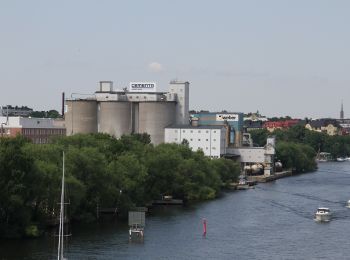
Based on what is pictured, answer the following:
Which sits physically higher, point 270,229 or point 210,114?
point 210,114

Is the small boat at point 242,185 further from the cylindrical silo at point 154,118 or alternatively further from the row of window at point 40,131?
the row of window at point 40,131

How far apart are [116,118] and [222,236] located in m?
55.4

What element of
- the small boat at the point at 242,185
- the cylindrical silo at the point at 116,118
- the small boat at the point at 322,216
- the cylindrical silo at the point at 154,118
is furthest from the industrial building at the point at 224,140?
the small boat at the point at 322,216

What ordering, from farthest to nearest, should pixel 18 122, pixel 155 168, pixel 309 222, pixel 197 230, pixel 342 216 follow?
pixel 18 122 < pixel 155 168 < pixel 342 216 < pixel 309 222 < pixel 197 230

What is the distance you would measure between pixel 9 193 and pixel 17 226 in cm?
209

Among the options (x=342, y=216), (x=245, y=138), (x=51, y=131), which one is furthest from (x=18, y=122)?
(x=342, y=216)

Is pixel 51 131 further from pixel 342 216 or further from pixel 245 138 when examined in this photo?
pixel 342 216

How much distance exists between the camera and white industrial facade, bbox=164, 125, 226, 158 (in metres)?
96.6

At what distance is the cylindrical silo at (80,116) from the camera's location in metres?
98.9

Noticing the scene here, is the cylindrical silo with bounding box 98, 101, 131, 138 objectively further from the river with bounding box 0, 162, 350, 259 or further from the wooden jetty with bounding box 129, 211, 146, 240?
the wooden jetty with bounding box 129, 211, 146, 240

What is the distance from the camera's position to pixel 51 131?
98.2 meters

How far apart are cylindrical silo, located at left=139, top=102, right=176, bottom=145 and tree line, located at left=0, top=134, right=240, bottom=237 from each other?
2398 cm

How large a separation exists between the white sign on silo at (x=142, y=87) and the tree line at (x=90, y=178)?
2862 cm

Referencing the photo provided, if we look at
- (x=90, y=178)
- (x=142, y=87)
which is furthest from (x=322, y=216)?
(x=142, y=87)
